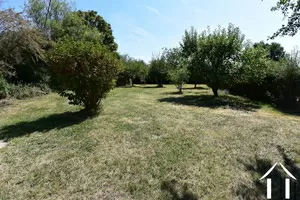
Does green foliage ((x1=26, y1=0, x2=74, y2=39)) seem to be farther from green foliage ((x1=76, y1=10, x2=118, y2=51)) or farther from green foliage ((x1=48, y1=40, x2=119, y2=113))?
green foliage ((x1=48, y1=40, x2=119, y2=113))

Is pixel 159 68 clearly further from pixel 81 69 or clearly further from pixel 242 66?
pixel 81 69

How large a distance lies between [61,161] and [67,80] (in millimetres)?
3178

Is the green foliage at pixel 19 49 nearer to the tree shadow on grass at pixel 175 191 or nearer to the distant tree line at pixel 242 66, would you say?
the distant tree line at pixel 242 66

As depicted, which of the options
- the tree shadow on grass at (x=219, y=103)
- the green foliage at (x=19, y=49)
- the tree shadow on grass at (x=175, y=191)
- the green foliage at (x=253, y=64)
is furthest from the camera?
the green foliage at (x=19, y=49)

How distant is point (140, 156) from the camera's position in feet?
15.6

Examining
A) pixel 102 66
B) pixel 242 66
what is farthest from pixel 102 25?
pixel 102 66

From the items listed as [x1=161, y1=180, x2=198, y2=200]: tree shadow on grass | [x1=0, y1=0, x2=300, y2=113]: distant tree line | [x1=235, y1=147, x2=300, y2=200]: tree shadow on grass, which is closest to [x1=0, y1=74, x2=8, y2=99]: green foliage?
[x1=0, y1=0, x2=300, y2=113]: distant tree line

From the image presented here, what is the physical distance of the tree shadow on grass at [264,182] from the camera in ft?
12.4

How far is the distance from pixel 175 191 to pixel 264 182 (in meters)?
1.57

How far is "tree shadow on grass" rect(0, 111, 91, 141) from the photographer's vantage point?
6031 mm

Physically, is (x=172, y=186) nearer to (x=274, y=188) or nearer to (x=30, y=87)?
(x=274, y=188)

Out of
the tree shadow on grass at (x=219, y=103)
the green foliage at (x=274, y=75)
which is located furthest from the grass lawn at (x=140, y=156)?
the green foliage at (x=274, y=75)

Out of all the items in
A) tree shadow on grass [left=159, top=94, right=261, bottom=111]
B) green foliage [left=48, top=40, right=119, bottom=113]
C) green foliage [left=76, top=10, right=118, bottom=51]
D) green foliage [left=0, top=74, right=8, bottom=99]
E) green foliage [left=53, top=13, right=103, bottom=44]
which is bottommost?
tree shadow on grass [left=159, top=94, right=261, bottom=111]

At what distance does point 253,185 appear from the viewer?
405cm
